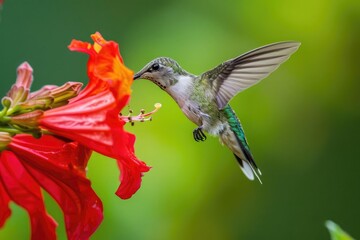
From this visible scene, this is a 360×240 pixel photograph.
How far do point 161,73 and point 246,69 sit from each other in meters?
0.27

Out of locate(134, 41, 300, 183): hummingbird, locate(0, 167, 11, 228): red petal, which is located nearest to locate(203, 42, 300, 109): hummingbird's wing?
locate(134, 41, 300, 183): hummingbird

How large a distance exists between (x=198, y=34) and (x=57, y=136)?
2811 millimetres

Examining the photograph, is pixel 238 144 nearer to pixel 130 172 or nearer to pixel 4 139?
pixel 130 172

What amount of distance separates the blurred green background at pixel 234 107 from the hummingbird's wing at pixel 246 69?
0.98 m

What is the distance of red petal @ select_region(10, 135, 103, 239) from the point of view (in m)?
1.77

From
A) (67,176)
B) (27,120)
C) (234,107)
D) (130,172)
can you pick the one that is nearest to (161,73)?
(130,172)

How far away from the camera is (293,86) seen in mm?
4695

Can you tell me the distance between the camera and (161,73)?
2545 millimetres

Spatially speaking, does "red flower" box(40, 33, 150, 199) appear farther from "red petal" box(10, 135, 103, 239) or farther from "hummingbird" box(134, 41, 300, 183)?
"hummingbird" box(134, 41, 300, 183)

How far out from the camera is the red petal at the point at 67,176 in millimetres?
1773

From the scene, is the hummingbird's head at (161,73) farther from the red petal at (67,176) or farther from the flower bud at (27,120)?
the flower bud at (27,120)

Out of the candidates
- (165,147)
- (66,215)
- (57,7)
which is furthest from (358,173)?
(66,215)

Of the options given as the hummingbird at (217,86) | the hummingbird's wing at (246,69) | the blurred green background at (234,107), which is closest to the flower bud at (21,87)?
the hummingbird at (217,86)

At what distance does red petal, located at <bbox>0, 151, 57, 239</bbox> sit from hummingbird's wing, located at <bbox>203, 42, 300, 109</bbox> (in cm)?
89
